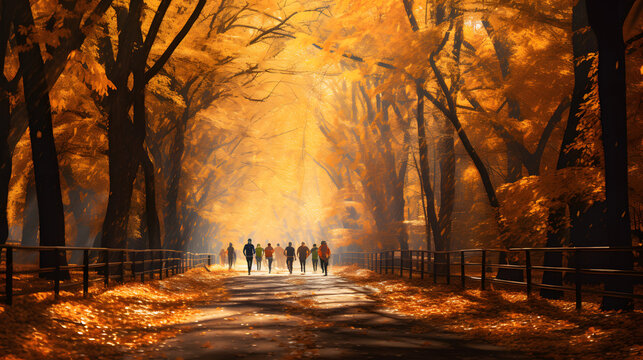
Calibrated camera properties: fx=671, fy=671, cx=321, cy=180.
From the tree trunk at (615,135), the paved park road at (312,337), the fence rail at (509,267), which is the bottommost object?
the paved park road at (312,337)

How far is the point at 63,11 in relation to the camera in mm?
15180

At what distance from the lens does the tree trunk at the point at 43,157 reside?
16359mm

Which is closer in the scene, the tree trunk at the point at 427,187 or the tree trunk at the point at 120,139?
the tree trunk at the point at 120,139

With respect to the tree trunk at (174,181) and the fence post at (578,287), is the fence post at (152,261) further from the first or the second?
the fence post at (578,287)

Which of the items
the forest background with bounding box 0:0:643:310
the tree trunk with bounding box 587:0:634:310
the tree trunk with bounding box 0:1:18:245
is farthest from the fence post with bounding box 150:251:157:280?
the tree trunk with bounding box 587:0:634:310

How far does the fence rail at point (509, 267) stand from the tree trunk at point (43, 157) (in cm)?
1025

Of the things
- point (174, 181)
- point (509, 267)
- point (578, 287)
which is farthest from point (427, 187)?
point (578, 287)

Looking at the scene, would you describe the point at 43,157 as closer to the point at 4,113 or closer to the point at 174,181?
the point at 4,113

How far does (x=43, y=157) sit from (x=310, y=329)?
9134mm

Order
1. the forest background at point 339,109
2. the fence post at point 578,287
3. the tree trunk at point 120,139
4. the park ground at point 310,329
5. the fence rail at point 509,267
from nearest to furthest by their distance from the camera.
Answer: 1. the park ground at point 310,329
2. the fence rail at point 509,267
3. the fence post at point 578,287
4. the forest background at point 339,109
5. the tree trunk at point 120,139

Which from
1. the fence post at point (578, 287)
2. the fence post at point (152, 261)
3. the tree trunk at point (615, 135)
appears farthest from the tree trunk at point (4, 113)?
the fence post at point (578, 287)

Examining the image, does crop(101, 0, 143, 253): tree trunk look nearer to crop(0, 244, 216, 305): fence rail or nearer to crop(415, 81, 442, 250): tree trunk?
crop(0, 244, 216, 305): fence rail

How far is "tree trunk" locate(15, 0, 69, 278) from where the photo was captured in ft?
53.7

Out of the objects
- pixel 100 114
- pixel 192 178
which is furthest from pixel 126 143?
pixel 192 178
